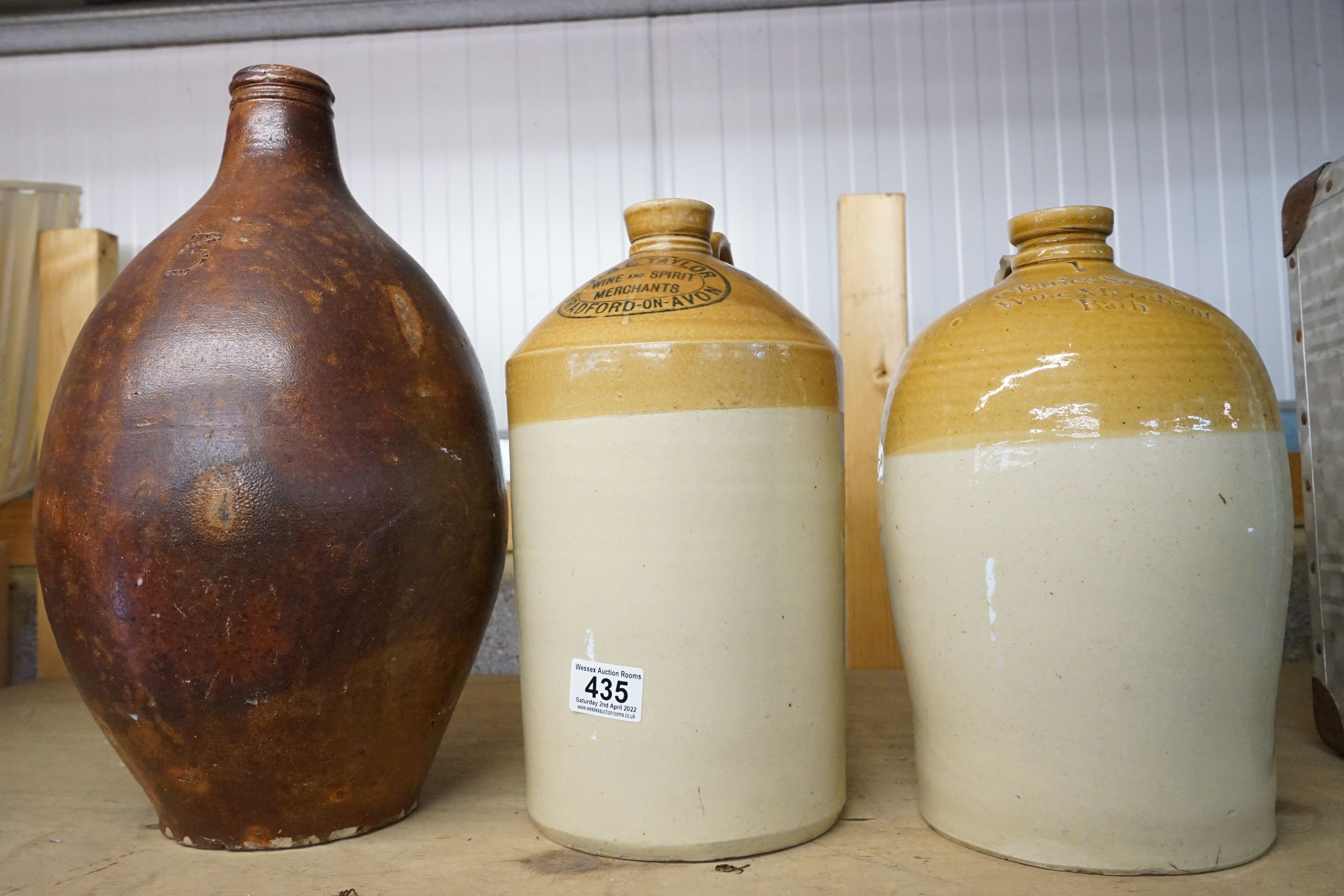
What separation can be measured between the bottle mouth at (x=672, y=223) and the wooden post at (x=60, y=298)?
1468 millimetres

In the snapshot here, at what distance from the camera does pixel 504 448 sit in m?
2.13

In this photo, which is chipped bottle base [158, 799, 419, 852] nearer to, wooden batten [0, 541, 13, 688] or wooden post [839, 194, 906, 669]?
wooden post [839, 194, 906, 669]

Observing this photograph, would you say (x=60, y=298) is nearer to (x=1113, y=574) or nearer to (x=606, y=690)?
(x=606, y=690)

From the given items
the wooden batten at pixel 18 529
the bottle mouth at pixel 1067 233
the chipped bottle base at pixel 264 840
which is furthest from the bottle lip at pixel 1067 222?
the wooden batten at pixel 18 529

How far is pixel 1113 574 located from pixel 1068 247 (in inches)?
13.1

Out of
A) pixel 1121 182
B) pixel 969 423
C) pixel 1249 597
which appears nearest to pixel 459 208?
pixel 1121 182

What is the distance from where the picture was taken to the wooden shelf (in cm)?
86

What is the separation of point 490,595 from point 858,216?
3.52ft

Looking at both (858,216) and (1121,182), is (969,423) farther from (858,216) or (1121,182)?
(1121,182)

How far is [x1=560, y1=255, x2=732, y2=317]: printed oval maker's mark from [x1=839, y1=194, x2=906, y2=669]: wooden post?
855 millimetres

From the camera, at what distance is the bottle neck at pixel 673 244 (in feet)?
3.45

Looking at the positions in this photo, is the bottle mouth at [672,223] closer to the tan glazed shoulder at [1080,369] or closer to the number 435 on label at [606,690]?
the tan glazed shoulder at [1080,369]

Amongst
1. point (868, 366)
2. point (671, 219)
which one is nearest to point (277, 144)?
point (671, 219)

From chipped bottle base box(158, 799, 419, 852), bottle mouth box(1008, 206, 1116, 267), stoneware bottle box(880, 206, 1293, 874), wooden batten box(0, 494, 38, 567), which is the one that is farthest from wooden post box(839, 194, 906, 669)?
wooden batten box(0, 494, 38, 567)
